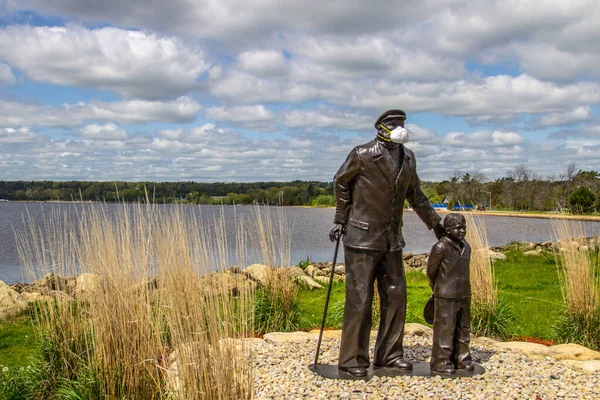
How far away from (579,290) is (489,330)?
113 cm

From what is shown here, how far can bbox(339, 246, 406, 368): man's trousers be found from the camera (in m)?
4.65

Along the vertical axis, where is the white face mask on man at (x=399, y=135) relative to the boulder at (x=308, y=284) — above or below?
above

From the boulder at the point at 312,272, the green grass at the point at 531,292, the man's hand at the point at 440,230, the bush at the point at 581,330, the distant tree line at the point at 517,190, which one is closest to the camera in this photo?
the man's hand at the point at 440,230

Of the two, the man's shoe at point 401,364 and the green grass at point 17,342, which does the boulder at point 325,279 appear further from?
the man's shoe at point 401,364

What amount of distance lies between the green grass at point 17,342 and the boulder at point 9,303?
0.33ft

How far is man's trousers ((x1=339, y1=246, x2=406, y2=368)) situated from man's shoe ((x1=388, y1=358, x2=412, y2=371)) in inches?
1.2

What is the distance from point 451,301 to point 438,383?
2.35 ft

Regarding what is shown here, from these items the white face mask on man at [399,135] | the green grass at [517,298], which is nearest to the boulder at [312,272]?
the green grass at [517,298]

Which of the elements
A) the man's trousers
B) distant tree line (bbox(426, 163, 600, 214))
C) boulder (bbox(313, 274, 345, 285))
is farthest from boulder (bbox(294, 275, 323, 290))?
distant tree line (bbox(426, 163, 600, 214))

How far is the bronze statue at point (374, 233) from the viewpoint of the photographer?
4629 millimetres

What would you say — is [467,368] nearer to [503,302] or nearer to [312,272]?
[503,302]

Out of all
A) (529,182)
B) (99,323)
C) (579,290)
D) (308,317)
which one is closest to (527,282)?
(579,290)

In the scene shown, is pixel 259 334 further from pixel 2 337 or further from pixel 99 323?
pixel 2 337

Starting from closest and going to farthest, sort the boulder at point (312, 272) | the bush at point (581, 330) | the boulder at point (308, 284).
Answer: the bush at point (581, 330)
the boulder at point (308, 284)
the boulder at point (312, 272)
